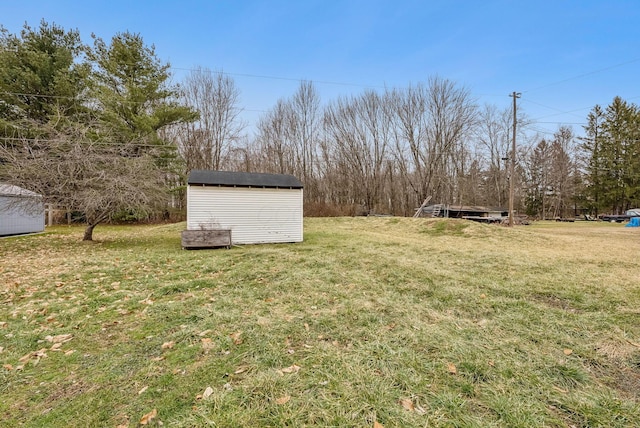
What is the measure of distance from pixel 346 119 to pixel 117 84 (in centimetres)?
1682

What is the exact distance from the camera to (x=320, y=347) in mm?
2646

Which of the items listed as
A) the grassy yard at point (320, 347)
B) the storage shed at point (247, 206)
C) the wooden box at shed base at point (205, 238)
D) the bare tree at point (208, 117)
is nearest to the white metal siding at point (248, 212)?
the storage shed at point (247, 206)

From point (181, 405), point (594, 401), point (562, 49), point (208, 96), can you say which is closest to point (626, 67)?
point (562, 49)

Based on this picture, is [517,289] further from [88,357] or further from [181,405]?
[88,357]

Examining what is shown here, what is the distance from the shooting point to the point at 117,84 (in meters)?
17.0

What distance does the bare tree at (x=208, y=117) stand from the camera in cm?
2152

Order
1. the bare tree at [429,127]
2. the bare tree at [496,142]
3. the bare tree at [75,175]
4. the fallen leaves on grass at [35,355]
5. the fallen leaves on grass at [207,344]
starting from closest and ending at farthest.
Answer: the fallen leaves on grass at [35,355], the fallen leaves on grass at [207,344], the bare tree at [75,175], the bare tree at [429,127], the bare tree at [496,142]

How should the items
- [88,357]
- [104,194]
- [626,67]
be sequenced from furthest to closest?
1. [626,67]
2. [104,194]
3. [88,357]

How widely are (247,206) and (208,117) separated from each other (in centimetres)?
1496

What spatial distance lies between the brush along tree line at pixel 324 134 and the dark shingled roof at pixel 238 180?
4.63 feet

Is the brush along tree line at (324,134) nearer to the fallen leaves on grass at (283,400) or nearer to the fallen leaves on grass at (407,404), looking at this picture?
the fallen leaves on grass at (283,400)

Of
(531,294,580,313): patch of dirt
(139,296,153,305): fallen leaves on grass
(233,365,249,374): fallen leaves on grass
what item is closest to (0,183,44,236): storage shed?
(139,296,153,305): fallen leaves on grass

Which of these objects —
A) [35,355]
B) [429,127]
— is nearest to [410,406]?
[35,355]

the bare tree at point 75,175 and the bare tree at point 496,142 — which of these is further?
the bare tree at point 496,142
